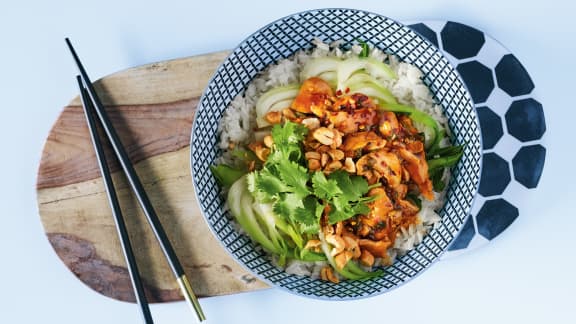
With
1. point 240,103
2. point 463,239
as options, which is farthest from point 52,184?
point 463,239

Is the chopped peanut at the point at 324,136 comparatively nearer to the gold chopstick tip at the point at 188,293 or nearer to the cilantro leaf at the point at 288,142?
the cilantro leaf at the point at 288,142

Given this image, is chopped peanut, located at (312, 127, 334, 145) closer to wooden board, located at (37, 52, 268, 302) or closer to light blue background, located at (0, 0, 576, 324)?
wooden board, located at (37, 52, 268, 302)

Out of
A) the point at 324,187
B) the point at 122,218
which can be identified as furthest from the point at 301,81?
the point at 122,218

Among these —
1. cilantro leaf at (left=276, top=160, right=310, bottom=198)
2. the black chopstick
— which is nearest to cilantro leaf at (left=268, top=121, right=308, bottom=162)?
cilantro leaf at (left=276, top=160, right=310, bottom=198)

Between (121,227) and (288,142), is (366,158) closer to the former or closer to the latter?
(288,142)

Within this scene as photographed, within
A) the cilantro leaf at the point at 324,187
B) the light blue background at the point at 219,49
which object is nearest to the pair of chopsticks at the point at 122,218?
the light blue background at the point at 219,49
